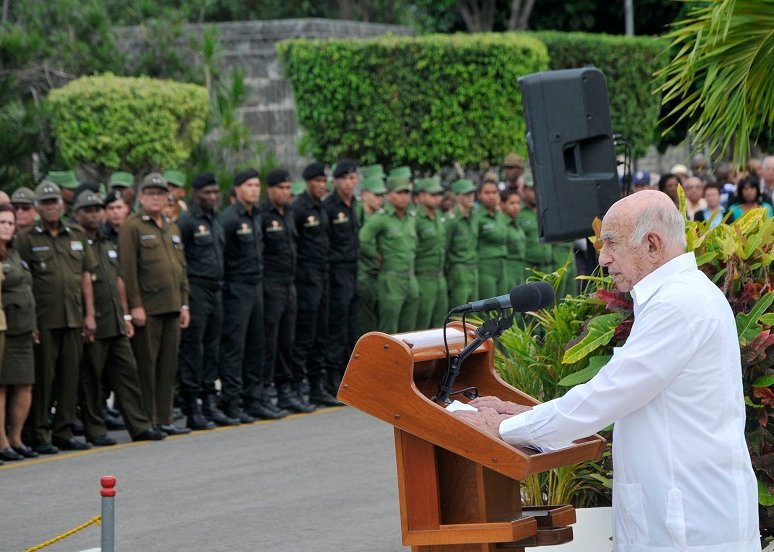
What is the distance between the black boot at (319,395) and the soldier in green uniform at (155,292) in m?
2.13

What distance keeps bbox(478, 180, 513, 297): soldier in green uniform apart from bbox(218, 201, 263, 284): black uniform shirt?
15.7 ft

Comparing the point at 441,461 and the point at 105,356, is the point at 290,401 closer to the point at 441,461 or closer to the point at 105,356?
the point at 105,356

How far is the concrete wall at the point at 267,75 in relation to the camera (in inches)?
926

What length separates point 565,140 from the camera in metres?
9.20

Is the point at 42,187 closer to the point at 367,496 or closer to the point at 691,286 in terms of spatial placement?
the point at 367,496

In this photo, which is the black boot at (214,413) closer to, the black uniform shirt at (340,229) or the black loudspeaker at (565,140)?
the black uniform shirt at (340,229)

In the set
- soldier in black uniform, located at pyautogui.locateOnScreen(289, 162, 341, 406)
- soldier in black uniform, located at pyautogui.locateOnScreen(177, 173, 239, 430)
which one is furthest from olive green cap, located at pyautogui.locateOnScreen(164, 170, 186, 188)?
soldier in black uniform, located at pyautogui.locateOnScreen(177, 173, 239, 430)

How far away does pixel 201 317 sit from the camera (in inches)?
530

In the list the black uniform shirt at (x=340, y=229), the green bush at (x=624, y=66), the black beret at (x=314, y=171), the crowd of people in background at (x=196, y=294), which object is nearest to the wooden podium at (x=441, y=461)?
the crowd of people in background at (x=196, y=294)

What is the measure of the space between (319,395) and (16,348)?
396cm

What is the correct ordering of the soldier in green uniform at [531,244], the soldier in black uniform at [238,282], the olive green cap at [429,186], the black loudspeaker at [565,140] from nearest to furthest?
the black loudspeaker at [565,140] → the soldier in black uniform at [238,282] → the olive green cap at [429,186] → the soldier in green uniform at [531,244]

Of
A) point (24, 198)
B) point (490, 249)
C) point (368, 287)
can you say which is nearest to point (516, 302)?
point (24, 198)

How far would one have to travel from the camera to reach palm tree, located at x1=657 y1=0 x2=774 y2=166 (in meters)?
8.48

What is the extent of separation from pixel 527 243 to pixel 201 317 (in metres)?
6.20
